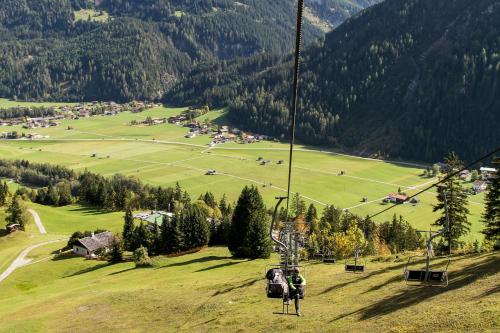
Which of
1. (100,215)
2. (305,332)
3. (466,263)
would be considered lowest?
(100,215)

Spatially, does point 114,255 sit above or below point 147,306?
below

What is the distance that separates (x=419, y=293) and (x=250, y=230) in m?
42.4

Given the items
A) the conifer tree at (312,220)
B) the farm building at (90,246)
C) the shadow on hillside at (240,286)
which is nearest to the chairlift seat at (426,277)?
the shadow on hillside at (240,286)

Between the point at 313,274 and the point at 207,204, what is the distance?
323ft

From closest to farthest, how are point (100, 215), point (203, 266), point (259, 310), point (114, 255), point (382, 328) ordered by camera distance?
point (382, 328) < point (259, 310) < point (203, 266) < point (114, 255) < point (100, 215)

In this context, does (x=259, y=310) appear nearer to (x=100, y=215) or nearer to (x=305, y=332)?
(x=305, y=332)

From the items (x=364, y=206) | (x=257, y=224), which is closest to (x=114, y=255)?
(x=257, y=224)

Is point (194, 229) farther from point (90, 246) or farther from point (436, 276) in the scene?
point (436, 276)

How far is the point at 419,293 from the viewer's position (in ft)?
128

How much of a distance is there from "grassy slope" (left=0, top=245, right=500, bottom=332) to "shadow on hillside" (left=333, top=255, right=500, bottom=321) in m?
0.09

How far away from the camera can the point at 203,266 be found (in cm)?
7525

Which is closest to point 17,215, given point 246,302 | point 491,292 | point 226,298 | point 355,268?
point 226,298

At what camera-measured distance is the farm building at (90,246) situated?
340 feet

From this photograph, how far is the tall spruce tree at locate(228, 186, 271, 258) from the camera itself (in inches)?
3105
